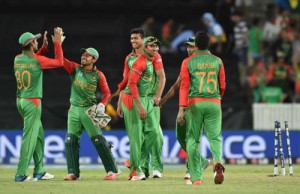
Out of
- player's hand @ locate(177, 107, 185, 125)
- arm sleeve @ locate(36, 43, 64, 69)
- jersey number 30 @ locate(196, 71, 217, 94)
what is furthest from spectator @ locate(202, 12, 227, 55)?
jersey number 30 @ locate(196, 71, 217, 94)

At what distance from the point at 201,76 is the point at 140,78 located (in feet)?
6.40

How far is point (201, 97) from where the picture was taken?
17453 mm

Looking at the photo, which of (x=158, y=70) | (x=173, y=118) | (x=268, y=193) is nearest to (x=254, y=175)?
(x=158, y=70)

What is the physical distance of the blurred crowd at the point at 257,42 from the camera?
28875mm

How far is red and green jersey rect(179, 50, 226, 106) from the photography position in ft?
57.2

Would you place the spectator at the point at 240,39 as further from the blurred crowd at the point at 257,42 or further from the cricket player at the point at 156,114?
the cricket player at the point at 156,114

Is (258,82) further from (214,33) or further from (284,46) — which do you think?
(284,46)

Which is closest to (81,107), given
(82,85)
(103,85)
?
(82,85)

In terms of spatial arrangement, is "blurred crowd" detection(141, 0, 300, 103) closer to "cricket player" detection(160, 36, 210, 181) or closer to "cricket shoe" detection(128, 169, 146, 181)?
"cricket player" detection(160, 36, 210, 181)

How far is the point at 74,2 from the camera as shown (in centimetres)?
2966

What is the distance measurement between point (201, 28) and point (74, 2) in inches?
133

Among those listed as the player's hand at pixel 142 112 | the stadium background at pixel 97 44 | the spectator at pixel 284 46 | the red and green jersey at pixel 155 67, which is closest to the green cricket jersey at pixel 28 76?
the player's hand at pixel 142 112

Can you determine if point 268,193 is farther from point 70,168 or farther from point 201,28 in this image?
point 201,28

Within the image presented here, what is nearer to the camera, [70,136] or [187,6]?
[70,136]
